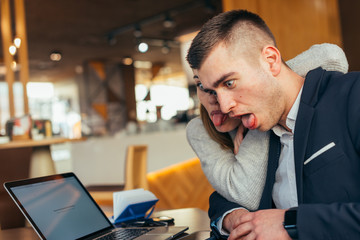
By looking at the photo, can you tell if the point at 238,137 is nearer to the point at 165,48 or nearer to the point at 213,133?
the point at 213,133

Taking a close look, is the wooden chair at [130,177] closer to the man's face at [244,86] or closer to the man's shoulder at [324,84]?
the man's face at [244,86]

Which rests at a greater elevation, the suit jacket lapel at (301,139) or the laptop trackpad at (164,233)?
the suit jacket lapel at (301,139)

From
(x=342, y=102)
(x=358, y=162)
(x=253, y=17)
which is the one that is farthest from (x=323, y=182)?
(x=253, y=17)

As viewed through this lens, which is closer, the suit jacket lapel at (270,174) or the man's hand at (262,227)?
the man's hand at (262,227)

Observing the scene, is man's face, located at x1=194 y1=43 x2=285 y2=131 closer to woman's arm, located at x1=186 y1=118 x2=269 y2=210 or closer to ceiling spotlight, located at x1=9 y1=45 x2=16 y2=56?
woman's arm, located at x1=186 y1=118 x2=269 y2=210

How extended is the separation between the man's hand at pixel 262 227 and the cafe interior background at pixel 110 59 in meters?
0.64

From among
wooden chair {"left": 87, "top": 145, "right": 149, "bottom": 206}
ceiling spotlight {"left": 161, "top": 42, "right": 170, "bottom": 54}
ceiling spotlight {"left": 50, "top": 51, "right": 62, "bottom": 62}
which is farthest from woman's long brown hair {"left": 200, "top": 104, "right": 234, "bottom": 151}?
ceiling spotlight {"left": 50, "top": 51, "right": 62, "bottom": 62}

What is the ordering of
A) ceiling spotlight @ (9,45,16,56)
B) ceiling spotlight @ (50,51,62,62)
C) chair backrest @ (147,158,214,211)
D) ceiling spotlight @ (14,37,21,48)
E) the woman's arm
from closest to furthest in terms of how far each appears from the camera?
the woman's arm, chair backrest @ (147,158,214,211), ceiling spotlight @ (14,37,21,48), ceiling spotlight @ (9,45,16,56), ceiling spotlight @ (50,51,62,62)

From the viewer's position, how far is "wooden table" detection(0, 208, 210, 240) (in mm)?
1274

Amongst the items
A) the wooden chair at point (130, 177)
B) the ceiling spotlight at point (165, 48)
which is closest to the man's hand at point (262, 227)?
the wooden chair at point (130, 177)

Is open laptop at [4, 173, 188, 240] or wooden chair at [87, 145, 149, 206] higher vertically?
open laptop at [4, 173, 188, 240]

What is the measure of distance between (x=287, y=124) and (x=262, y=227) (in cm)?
35

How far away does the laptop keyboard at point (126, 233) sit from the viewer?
1155mm

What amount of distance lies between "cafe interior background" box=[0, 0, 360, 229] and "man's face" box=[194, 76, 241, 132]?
7.8 inches
